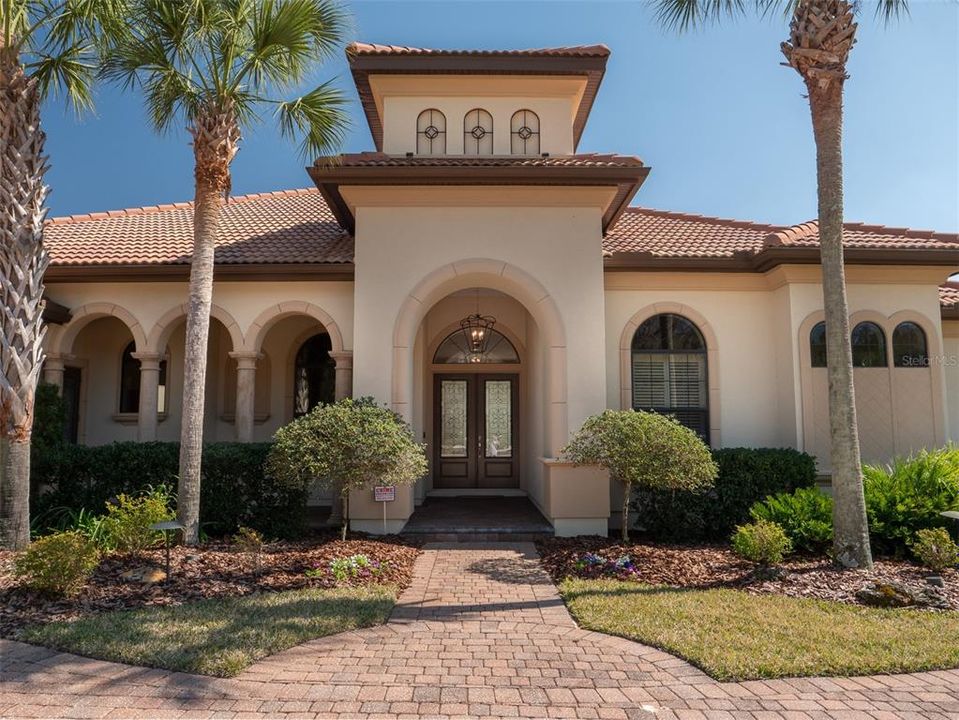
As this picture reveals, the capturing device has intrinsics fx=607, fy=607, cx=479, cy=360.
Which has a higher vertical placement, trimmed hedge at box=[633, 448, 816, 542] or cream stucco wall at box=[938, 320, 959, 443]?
cream stucco wall at box=[938, 320, 959, 443]

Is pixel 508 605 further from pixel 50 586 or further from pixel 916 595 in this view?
pixel 50 586

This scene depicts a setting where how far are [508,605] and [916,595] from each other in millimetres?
4173

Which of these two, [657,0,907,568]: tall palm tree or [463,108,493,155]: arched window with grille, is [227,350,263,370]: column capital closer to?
[463,108,493,155]: arched window with grille

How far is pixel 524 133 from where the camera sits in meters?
11.7

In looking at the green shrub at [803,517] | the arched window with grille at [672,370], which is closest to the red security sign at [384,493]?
the arched window with grille at [672,370]

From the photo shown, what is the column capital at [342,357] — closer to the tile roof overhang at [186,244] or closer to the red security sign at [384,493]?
the tile roof overhang at [186,244]

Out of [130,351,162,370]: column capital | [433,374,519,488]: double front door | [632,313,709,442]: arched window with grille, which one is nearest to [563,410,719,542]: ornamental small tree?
[632,313,709,442]: arched window with grille

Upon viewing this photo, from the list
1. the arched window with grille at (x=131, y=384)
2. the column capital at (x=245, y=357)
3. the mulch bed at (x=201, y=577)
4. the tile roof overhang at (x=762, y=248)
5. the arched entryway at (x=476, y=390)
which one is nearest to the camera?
the mulch bed at (x=201, y=577)

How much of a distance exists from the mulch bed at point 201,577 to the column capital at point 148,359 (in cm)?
461

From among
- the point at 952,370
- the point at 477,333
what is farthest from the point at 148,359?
the point at 952,370

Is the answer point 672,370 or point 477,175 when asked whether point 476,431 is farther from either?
point 477,175

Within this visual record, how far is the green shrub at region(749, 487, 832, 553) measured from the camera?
7914 millimetres

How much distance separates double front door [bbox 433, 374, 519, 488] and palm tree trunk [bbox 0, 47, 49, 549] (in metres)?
7.86

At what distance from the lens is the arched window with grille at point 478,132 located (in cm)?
1172
